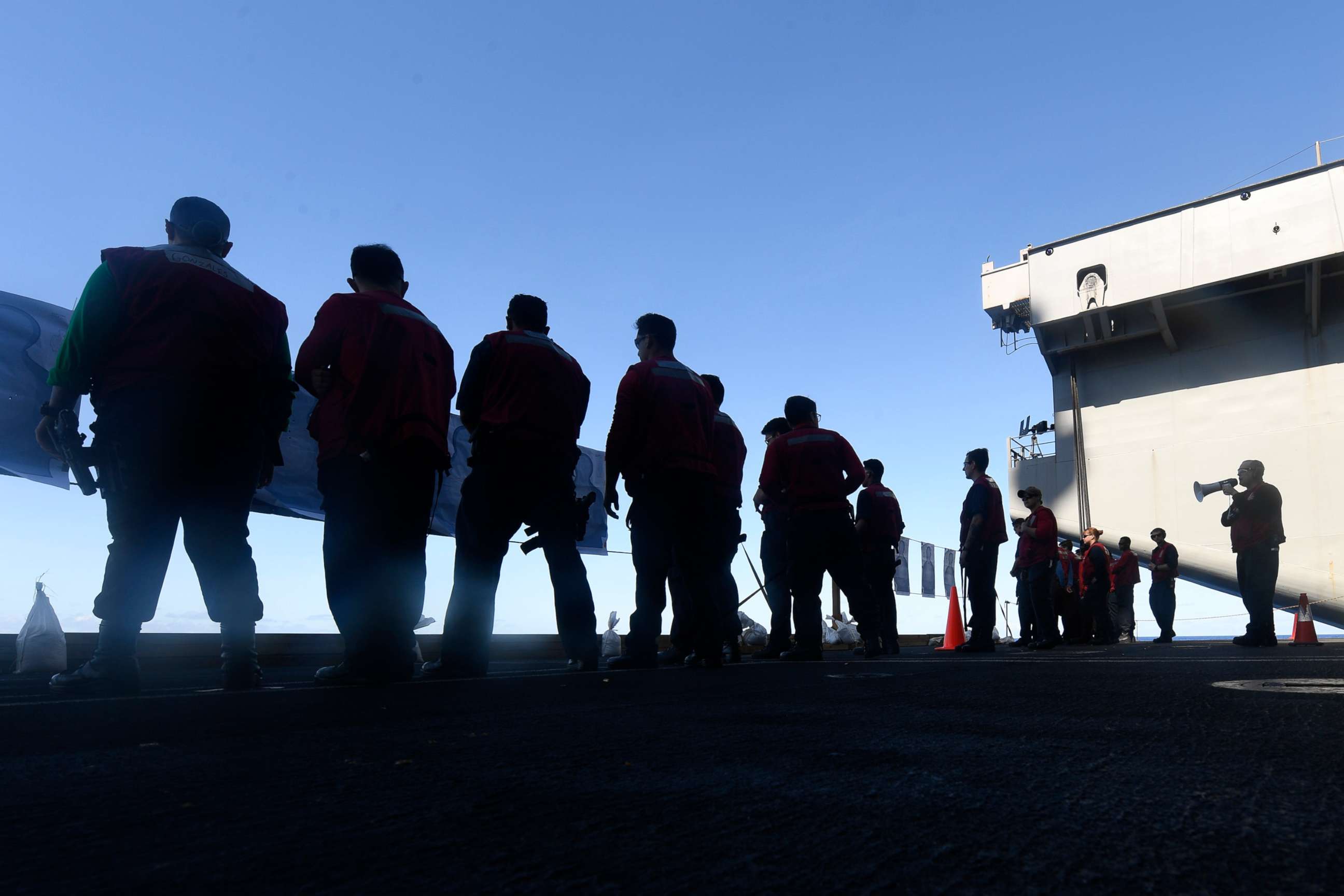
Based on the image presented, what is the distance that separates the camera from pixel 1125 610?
13984 mm

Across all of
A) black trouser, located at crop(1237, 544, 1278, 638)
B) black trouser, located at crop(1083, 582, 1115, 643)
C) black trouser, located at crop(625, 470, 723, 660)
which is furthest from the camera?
black trouser, located at crop(1083, 582, 1115, 643)

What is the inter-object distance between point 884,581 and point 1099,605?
17.4 feet

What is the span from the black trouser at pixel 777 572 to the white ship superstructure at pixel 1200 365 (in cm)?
1477

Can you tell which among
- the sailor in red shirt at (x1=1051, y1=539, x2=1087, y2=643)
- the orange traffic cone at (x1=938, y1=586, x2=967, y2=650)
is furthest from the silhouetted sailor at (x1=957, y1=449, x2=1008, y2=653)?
the sailor in red shirt at (x1=1051, y1=539, x2=1087, y2=643)

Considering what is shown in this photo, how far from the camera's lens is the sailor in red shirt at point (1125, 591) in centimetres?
1391

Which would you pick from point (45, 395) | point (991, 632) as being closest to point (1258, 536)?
point (991, 632)

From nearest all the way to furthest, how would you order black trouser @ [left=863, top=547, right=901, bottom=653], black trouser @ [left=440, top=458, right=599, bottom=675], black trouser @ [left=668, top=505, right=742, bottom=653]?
1. black trouser @ [left=440, top=458, right=599, bottom=675]
2. black trouser @ [left=668, top=505, right=742, bottom=653]
3. black trouser @ [left=863, top=547, right=901, bottom=653]

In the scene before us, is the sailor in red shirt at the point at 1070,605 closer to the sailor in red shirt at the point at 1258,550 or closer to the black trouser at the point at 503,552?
the sailor in red shirt at the point at 1258,550

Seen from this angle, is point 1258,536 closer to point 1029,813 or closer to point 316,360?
point 316,360

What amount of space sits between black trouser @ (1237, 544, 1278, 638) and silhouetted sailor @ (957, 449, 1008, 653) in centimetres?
178

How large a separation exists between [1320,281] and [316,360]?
2016cm

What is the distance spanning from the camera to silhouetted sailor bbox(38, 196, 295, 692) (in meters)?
2.64

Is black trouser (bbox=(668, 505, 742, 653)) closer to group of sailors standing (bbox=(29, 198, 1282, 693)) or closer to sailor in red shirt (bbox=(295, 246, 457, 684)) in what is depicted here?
group of sailors standing (bbox=(29, 198, 1282, 693))

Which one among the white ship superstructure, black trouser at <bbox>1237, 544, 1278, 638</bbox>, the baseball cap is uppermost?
the white ship superstructure
